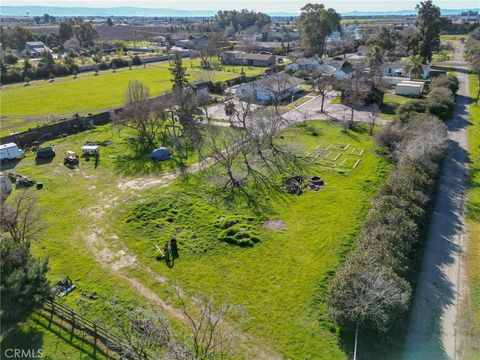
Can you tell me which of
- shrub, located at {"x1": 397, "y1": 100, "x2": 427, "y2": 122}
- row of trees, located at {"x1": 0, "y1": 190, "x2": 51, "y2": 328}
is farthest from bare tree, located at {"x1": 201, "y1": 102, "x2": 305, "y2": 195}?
row of trees, located at {"x1": 0, "y1": 190, "x2": 51, "y2": 328}

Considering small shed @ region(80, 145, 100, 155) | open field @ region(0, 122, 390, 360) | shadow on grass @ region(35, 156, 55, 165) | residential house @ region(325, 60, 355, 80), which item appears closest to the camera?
open field @ region(0, 122, 390, 360)

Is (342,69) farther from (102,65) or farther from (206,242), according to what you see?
(206,242)

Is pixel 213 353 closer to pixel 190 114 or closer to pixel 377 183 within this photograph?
pixel 377 183

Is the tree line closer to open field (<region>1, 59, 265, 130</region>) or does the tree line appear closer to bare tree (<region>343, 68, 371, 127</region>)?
bare tree (<region>343, 68, 371, 127</region>)

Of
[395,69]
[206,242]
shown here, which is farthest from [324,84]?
[206,242]

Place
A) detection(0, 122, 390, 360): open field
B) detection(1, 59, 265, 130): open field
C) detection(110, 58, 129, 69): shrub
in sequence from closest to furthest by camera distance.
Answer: detection(0, 122, 390, 360): open field
detection(1, 59, 265, 130): open field
detection(110, 58, 129, 69): shrub

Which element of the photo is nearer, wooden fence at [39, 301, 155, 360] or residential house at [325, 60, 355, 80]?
wooden fence at [39, 301, 155, 360]

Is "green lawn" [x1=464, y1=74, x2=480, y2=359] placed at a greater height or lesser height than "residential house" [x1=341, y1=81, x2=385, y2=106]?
lesser
